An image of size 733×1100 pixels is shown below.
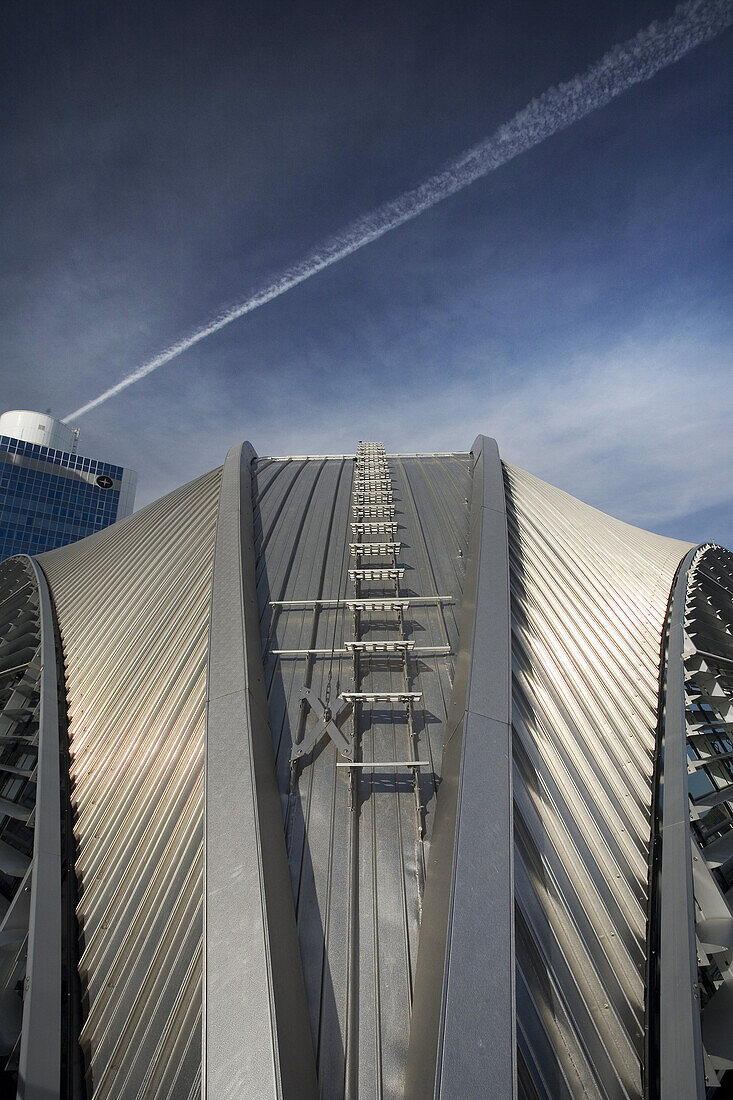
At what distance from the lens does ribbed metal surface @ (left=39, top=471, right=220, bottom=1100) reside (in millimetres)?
6289

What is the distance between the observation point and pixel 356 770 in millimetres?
9172

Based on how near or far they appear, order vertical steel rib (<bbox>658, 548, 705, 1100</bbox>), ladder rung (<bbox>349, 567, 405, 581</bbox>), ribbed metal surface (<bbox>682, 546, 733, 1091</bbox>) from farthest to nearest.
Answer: ladder rung (<bbox>349, 567, 405, 581</bbox>), ribbed metal surface (<bbox>682, 546, 733, 1091</bbox>), vertical steel rib (<bbox>658, 548, 705, 1100</bbox>)

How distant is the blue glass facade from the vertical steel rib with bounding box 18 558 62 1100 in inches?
3541

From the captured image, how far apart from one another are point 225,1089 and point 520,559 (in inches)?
461

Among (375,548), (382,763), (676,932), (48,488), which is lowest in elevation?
(676,932)

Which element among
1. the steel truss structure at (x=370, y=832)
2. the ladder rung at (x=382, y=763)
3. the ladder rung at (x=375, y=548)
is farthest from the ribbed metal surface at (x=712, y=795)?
the ladder rung at (x=375, y=548)

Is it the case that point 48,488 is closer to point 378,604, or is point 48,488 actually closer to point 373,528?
point 373,528

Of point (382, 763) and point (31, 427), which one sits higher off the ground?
point (31, 427)

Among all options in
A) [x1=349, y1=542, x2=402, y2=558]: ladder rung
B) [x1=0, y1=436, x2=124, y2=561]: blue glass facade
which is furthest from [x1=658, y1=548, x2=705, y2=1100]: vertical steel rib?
[x1=0, y1=436, x2=124, y2=561]: blue glass facade

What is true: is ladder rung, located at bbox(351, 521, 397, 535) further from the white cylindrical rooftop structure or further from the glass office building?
the white cylindrical rooftop structure

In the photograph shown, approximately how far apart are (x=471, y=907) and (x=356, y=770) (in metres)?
3.29

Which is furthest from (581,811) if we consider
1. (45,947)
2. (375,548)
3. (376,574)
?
(375,548)

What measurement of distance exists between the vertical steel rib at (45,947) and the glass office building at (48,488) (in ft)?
293

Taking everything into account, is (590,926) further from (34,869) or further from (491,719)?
(34,869)
